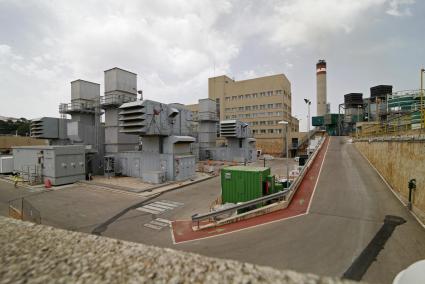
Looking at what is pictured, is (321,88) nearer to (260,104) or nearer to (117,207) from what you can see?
(260,104)

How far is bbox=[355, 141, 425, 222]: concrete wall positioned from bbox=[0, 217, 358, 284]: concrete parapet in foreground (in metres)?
14.1

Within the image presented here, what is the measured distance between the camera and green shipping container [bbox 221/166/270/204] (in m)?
16.6

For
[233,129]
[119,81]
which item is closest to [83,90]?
[119,81]

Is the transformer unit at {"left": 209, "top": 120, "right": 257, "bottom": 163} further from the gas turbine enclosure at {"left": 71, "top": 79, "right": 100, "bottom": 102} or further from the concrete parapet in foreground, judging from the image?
the concrete parapet in foreground

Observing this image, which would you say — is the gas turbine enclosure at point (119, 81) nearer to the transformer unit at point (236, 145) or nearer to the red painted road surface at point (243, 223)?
the transformer unit at point (236, 145)

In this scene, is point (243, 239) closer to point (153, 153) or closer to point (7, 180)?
point (153, 153)

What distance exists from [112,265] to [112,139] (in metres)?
36.5

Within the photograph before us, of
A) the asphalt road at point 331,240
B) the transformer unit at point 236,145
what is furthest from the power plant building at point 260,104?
the asphalt road at point 331,240

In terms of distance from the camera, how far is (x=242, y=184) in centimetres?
1712

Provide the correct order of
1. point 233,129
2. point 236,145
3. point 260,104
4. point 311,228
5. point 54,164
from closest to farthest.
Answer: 1. point 311,228
2. point 54,164
3. point 233,129
4. point 236,145
5. point 260,104

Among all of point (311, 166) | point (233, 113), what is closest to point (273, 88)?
point (233, 113)

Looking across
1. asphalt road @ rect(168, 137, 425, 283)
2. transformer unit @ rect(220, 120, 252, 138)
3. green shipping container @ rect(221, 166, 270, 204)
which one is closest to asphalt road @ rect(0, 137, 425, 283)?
asphalt road @ rect(168, 137, 425, 283)

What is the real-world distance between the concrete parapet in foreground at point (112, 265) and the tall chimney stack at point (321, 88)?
293 feet

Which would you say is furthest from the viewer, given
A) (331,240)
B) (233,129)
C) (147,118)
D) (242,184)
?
(233,129)
